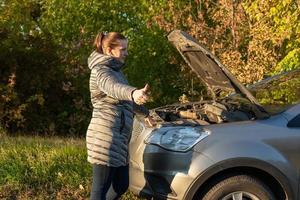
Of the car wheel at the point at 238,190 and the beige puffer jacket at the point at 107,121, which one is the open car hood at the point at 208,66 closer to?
the car wheel at the point at 238,190

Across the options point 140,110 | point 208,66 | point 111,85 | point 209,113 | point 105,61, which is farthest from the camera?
point 208,66

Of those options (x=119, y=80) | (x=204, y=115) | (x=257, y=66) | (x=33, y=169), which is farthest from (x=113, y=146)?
(x=257, y=66)

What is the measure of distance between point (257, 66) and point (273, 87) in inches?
220

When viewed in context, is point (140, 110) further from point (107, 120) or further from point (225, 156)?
point (225, 156)

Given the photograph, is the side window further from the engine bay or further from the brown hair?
the brown hair

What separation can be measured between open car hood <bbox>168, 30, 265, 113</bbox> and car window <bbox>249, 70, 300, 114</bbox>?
215 millimetres

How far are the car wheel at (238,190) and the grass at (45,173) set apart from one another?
58.4 inches

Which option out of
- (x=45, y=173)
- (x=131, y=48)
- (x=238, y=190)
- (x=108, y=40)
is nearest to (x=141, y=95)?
(x=108, y=40)

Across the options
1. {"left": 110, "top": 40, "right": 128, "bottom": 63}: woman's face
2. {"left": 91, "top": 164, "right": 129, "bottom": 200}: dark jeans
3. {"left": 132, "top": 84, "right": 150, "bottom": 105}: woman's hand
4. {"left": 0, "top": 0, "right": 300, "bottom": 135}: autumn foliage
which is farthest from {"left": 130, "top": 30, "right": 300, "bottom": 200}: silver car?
{"left": 0, "top": 0, "right": 300, "bottom": 135}: autumn foliage

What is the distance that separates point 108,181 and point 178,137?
71 centimetres

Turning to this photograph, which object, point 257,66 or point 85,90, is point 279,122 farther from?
point 85,90

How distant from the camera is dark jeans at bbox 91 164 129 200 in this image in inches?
185

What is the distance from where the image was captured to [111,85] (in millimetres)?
4383

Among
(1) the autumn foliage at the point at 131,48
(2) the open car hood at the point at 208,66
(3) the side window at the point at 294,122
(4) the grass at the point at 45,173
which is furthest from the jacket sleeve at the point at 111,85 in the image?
(1) the autumn foliage at the point at 131,48
